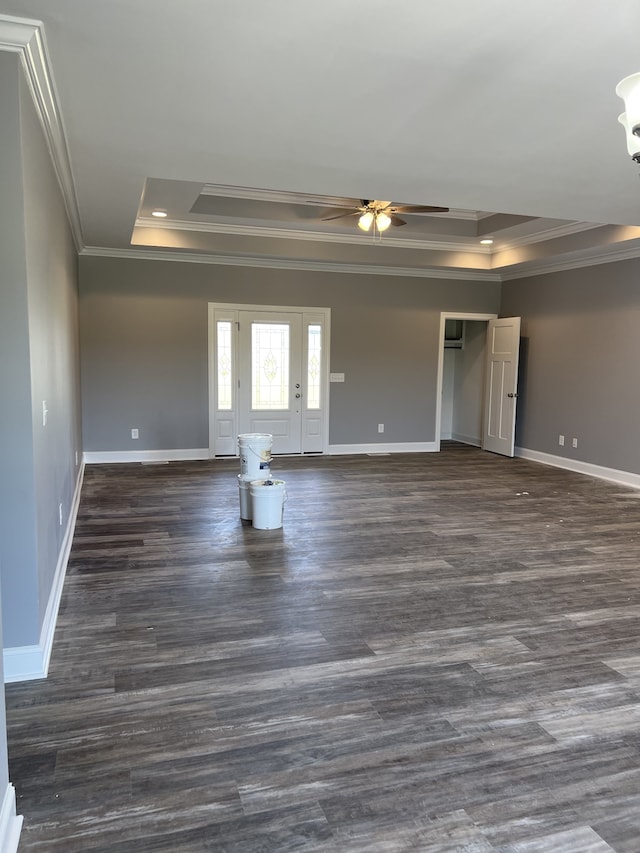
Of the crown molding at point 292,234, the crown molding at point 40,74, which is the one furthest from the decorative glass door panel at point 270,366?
the crown molding at point 40,74

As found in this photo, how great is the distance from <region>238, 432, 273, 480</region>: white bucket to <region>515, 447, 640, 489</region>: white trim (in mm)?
4238

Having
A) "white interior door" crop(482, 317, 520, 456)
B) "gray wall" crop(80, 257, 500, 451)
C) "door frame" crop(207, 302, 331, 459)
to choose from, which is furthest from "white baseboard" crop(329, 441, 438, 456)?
"white interior door" crop(482, 317, 520, 456)

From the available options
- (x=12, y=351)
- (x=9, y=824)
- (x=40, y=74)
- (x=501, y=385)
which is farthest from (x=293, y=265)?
(x=9, y=824)

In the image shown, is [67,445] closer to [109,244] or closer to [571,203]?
[109,244]

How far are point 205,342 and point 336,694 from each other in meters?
5.95

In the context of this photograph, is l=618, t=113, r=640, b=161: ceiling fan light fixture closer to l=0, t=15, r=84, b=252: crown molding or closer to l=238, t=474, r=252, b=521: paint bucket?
l=0, t=15, r=84, b=252: crown molding

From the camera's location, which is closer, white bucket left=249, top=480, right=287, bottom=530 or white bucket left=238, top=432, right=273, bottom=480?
white bucket left=249, top=480, right=287, bottom=530

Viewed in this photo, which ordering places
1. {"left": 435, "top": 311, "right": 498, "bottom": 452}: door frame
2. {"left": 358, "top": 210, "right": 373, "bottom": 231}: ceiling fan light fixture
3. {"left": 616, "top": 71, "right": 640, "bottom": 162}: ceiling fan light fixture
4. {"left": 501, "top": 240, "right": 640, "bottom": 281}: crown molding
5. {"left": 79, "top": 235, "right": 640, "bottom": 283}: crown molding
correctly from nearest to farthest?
{"left": 616, "top": 71, "right": 640, "bottom": 162}: ceiling fan light fixture
{"left": 358, "top": 210, "right": 373, "bottom": 231}: ceiling fan light fixture
{"left": 501, "top": 240, "right": 640, "bottom": 281}: crown molding
{"left": 79, "top": 235, "right": 640, "bottom": 283}: crown molding
{"left": 435, "top": 311, "right": 498, "bottom": 452}: door frame

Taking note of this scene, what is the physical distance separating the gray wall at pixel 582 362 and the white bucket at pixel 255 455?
4283mm

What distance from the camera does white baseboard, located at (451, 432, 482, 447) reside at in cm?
951

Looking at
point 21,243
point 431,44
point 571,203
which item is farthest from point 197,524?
point 571,203

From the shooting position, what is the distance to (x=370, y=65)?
2.60 m

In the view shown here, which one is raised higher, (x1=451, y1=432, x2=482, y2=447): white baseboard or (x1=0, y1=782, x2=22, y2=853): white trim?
(x1=451, y1=432, x2=482, y2=447): white baseboard

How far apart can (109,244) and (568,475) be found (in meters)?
6.18
